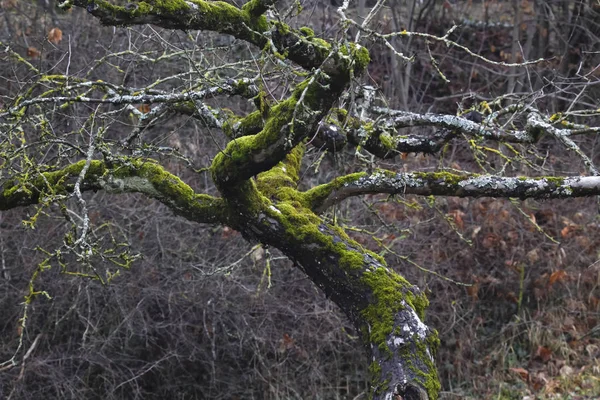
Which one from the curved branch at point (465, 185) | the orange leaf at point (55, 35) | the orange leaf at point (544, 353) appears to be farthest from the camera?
the orange leaf at point (544, 353)

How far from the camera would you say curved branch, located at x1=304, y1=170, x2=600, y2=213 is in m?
4.04

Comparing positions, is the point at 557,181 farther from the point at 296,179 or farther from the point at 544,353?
the point at 544,353

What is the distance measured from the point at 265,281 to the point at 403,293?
16.2 feet

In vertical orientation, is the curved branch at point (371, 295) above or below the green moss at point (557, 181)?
below

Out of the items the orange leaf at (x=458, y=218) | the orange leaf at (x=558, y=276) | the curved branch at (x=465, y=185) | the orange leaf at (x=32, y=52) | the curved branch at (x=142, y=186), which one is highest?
the curved branch at (x=465, y=185)

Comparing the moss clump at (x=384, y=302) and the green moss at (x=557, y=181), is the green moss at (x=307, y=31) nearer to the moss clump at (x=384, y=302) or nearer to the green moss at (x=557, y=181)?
the moss clump at (x=384, y=302)

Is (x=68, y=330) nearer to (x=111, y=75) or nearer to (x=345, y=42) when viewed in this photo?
(x=111, y=75)

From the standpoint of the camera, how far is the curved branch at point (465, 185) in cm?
404

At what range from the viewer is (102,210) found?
27.1 feet

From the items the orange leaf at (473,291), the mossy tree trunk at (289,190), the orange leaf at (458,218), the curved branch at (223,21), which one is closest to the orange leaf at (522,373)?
the orange leaf at (473,291)

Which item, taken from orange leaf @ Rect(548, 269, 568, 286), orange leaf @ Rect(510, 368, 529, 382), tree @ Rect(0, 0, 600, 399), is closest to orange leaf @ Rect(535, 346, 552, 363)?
orange leaf @ Rect(510, 368, 529, 382)

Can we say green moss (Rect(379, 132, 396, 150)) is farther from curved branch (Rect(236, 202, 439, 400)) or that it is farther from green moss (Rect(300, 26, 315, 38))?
green moss (Rect(300, 26, 315, 38))

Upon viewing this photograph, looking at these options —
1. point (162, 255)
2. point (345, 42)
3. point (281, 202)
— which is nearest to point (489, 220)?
point (162, 255)

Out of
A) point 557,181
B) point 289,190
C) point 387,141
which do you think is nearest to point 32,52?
point 387,141
